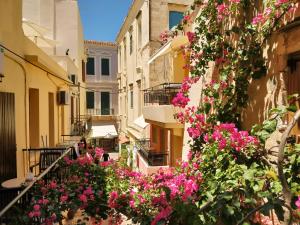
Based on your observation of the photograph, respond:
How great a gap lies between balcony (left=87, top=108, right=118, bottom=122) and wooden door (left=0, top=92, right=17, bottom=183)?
26864 mm

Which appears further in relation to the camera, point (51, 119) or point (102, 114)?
point (102, 114)

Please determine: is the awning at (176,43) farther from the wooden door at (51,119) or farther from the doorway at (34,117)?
the wooden door at (51,119)

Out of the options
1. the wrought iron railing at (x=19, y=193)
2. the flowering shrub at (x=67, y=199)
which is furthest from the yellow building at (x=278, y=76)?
the wrought iron railing at (x=19, y=193)

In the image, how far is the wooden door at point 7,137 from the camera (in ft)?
20.1

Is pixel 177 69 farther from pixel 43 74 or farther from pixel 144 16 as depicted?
pixel 43 74

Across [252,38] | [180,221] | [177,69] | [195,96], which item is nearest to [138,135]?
[177,69]

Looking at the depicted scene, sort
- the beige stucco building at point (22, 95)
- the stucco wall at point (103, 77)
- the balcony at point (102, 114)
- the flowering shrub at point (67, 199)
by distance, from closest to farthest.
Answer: the flowering shrub at point (67, 199), the beige stucco building at point (22, 95), the balcony at point (102, 114), the stucco wall at point (103, 77)

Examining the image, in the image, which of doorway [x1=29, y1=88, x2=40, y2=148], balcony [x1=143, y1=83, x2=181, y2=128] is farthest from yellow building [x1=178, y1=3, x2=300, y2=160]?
doorway [x1=29, y1=88, x2=40, y2=148]

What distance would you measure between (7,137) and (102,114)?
2912 centimetres

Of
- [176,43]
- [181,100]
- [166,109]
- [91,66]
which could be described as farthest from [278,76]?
[91,66]

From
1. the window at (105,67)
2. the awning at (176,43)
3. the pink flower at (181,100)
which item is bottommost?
the pink flower at (181,100)

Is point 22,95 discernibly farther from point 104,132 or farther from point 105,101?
point 105,101

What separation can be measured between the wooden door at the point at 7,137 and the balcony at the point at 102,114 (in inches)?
1058

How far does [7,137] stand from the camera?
6.42 meters
